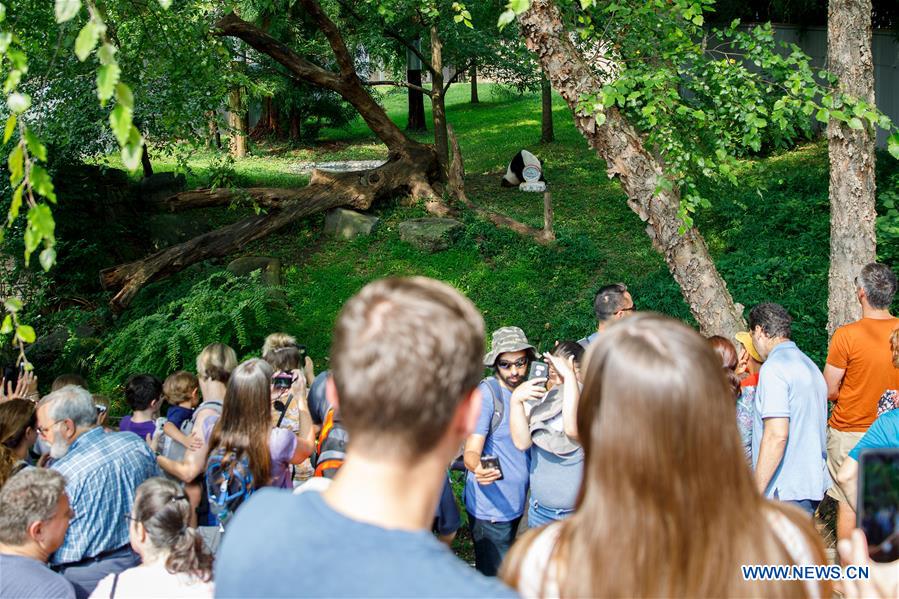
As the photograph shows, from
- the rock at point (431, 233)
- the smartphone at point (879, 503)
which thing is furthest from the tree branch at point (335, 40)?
the smartphone at point (879, 503)

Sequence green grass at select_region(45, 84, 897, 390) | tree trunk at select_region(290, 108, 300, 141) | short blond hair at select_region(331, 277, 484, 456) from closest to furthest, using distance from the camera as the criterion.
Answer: short blond hair at select_region(331, 277, 484, 456) → green grass at select_region(45, 84, 897, 390) → tree trunk at select_region(290, 108, 300, 141)

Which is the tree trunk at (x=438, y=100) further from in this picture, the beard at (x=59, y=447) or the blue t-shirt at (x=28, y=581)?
the blue t-shirt at (x=28, y=581)

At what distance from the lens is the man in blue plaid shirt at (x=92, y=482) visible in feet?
12.8

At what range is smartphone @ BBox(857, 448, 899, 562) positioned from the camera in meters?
2.10

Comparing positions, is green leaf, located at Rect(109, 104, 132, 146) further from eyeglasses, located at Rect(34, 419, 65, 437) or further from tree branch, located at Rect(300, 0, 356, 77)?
tree branch, located at Rect(300, 0, 356, 77)

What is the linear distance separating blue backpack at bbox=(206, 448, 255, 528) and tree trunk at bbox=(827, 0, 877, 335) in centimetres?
526

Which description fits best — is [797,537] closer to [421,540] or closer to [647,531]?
[647,531]

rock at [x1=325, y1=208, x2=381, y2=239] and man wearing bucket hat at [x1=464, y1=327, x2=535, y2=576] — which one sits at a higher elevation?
rock at [x1=325, y1=208, x2=381, y2=239]

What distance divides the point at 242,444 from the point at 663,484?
283 centimetres

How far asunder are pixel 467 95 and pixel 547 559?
2987 cm

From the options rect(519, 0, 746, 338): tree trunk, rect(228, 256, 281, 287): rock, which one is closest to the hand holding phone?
rect(519, 0, 746, 338): tree trunk

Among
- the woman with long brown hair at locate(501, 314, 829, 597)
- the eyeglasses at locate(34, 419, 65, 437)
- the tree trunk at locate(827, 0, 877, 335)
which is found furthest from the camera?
the tree trunk at locate(827, 0, 877, 335)

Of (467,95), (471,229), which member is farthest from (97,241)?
(467,95)

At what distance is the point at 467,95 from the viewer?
30562 millimetres
